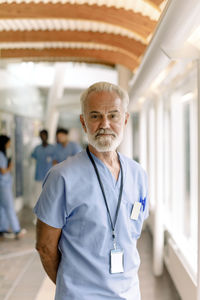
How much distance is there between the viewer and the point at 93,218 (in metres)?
1.72

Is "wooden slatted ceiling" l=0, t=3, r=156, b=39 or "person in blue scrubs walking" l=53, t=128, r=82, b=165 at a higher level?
"wooden slatted ceiling" l=0, t=3, r=156, b=39

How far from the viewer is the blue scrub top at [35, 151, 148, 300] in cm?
172

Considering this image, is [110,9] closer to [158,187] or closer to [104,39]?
[104,39]

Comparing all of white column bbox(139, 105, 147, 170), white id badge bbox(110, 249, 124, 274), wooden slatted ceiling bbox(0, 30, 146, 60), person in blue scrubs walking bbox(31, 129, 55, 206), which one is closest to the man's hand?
white id badge bbox(110, 249, 124, 274)

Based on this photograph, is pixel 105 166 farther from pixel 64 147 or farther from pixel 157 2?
pixel 64 147

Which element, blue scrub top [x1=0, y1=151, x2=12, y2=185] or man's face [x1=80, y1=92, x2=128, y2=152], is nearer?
man's face [x1=80, y1=92, x2=128, y2=152]

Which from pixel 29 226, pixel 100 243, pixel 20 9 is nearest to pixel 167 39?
pixel 100 243

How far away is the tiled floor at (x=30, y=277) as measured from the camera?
3.70 m

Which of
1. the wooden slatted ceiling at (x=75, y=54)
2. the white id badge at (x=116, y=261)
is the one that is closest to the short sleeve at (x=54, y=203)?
the white id badge at (x=116, y=261)

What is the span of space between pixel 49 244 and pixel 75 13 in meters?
3.05

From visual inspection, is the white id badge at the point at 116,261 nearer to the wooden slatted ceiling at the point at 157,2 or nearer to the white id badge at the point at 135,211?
the white id badge at the point at 135,211

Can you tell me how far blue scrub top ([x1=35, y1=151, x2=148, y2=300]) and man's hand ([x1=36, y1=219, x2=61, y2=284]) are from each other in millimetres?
38

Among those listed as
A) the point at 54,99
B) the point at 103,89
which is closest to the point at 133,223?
the point at 103,89

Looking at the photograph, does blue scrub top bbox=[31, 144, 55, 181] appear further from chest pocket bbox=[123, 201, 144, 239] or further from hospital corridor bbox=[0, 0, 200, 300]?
chest pocket bbox=[123, 201, 144, 239]
